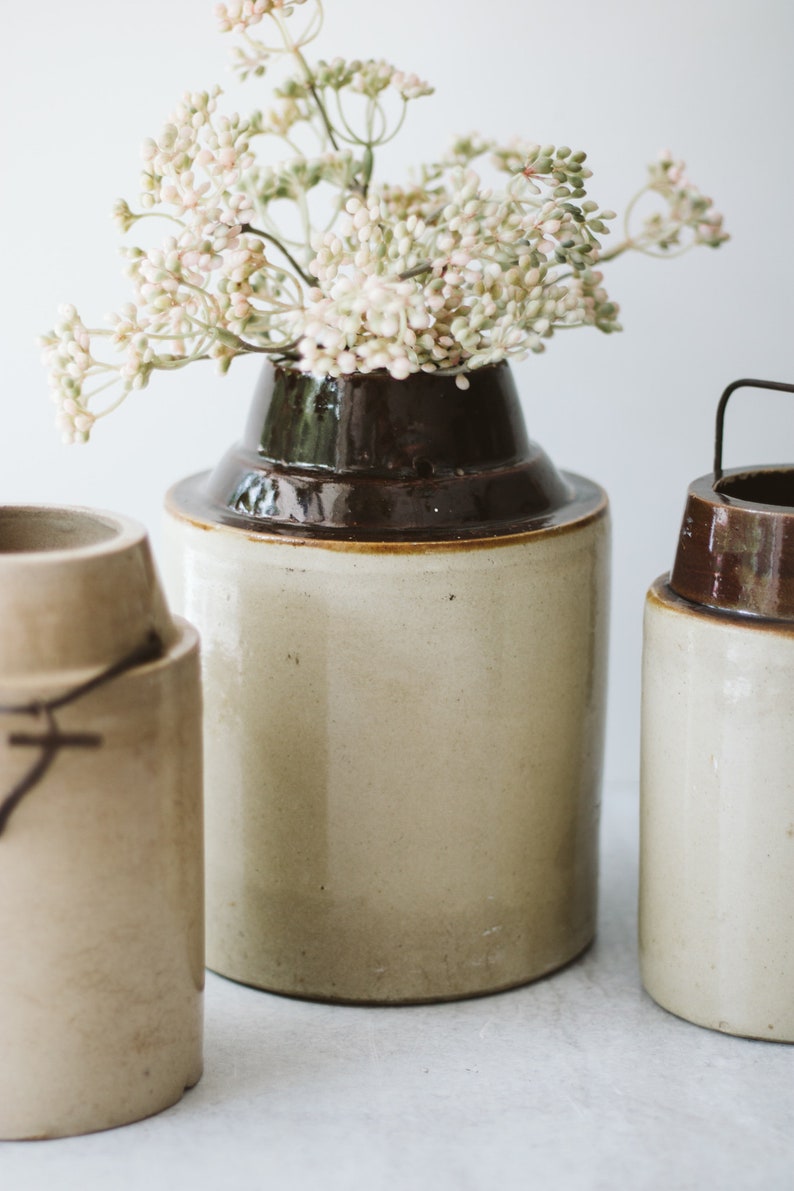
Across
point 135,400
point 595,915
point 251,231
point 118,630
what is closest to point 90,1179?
point 118,630

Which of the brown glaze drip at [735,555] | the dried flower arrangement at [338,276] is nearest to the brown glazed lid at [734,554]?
the brown glaze drip at [735,555]

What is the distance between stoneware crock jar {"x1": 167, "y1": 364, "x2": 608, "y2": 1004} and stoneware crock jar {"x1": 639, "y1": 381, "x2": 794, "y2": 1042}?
6 centimetres

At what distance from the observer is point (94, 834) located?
23.2 inches

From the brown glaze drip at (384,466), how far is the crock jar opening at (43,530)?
10cm

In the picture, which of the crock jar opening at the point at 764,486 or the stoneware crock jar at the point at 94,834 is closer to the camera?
the stoneware crock jar at the point at 94,834

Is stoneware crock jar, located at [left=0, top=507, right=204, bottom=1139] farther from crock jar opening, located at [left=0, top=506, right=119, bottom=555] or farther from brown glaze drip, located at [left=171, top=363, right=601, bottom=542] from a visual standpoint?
brown glaze drip, located at [left=171, top=363, right=601, bottom=542]

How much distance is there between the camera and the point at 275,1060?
700 mm

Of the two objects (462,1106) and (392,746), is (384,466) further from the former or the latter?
(462,1106)

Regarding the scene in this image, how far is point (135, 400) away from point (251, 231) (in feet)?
1.07

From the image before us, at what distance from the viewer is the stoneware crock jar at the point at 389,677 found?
27.8 inches

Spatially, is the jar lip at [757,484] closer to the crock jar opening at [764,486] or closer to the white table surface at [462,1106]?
the crock jar opening at [764,486]

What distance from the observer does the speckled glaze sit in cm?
66

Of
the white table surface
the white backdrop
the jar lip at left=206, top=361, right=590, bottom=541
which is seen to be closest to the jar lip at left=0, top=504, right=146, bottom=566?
the jar lip at left=206, top=361, right=590, bottom=541

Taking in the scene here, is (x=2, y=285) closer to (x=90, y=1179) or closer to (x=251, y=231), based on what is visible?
(x=251, y=231)
